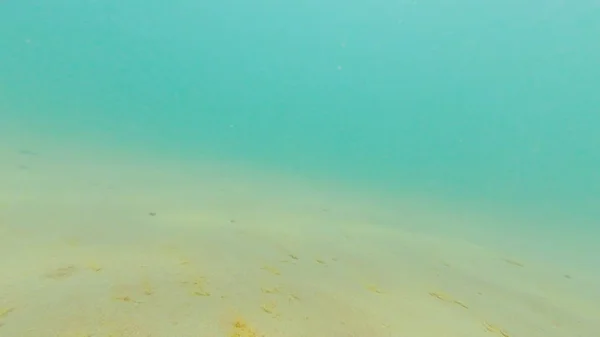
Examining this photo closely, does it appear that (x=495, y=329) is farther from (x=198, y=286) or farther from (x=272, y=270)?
(x=198, y=286)

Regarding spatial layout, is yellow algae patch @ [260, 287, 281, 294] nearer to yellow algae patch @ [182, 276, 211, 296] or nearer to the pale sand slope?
the pale sand slope

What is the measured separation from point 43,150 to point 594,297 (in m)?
9.40

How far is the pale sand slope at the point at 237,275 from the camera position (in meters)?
1.30

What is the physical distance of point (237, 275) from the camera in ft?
5.99

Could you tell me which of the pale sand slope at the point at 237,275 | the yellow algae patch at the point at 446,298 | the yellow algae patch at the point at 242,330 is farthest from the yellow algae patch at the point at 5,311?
the yellow algae patch at the point at 446,298

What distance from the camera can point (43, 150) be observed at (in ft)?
20.0

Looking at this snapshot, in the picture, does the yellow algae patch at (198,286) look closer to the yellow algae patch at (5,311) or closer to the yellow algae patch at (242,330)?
the yellow algae patch at (242,330)

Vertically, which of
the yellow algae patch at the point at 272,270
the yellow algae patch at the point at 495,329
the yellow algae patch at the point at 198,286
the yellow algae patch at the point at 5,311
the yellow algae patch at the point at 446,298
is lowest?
the yellow algae patch at the point at 446,298

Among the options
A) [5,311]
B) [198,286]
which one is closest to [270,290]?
[198,286]

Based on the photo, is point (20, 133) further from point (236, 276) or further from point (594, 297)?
point (594, 297)

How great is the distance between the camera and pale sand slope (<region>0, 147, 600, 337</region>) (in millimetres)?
1298

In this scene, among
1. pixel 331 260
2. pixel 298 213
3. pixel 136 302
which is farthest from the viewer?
pixel 298 213

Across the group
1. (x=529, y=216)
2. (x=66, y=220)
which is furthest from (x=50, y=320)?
(x=529, y=216)

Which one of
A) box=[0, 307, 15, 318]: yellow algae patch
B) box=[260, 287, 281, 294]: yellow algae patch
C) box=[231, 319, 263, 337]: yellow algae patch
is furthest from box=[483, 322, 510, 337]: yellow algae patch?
box=[0, 307, 15, 318]: yellow algae patch
